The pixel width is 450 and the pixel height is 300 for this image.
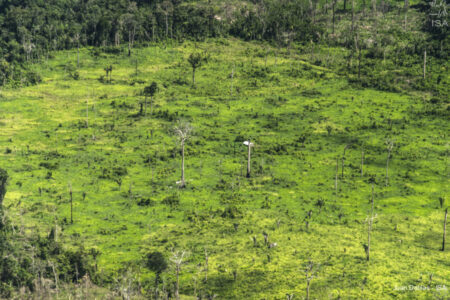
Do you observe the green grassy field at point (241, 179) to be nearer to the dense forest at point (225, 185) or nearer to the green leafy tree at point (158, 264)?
the dense forest at point (225, 185)

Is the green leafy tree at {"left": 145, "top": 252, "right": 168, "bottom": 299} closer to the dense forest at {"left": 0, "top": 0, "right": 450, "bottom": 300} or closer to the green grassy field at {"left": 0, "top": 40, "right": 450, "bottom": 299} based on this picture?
the dense forest at {"left": 0, "top": 0, "right": 450, "bottom": 300}

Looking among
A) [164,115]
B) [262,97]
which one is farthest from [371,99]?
[164,115]

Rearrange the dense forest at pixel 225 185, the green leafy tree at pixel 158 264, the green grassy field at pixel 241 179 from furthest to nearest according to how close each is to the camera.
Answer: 1. the green grassy field at pixel 241 179
2. the green leafy tree at pixel 158 264
3. the dense forest at pixel 225 185

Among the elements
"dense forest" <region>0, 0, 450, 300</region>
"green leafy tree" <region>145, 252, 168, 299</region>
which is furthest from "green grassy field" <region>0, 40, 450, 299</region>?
"green leafy tree" <region>145, 252, 168, 299</region>

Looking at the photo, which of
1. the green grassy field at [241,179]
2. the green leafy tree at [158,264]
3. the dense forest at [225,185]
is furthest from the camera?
the green grassy field at [241,179]

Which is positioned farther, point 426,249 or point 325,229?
point 325,229

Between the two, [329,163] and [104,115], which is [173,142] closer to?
[104,115]

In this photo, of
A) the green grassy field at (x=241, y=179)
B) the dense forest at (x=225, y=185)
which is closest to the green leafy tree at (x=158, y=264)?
the dense forest at (x=225, y=185)
